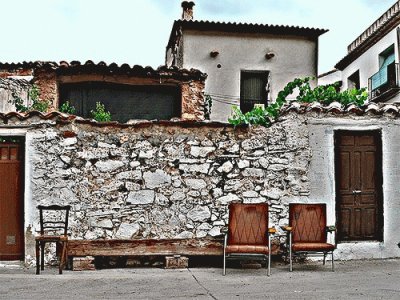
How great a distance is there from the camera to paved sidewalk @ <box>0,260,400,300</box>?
6.46 m

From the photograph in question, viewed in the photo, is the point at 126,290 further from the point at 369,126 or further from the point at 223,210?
the point at 369,126

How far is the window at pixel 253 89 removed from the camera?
17219mm

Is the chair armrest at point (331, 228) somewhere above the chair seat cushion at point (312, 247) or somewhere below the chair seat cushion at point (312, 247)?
above

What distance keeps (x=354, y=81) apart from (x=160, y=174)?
50.5 feet

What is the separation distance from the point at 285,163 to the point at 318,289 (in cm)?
262

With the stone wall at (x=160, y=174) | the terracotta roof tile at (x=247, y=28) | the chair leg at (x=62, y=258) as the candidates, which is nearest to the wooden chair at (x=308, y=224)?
the stone wall at (x=160, y=174)

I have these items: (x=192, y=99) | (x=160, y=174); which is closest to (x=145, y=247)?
(x=160, y=174)

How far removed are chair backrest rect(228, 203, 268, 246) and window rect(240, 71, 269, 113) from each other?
8919 mm

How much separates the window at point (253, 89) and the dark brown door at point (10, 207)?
9.54 m

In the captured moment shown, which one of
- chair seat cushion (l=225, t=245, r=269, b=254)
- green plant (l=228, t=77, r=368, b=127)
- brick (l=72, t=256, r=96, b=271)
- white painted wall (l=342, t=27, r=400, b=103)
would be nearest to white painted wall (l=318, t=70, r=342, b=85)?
white painted wall (l=342, t=27, r=400, b=103)

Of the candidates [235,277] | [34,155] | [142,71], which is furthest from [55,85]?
[235,277]

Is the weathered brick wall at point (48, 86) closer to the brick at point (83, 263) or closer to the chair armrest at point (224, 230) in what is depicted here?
the brick at point (83, 263)

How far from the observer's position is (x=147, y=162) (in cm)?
878

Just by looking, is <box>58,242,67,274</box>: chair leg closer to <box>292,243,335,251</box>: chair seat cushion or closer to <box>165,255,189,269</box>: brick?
<box>165,255,189,269</box>: brick
